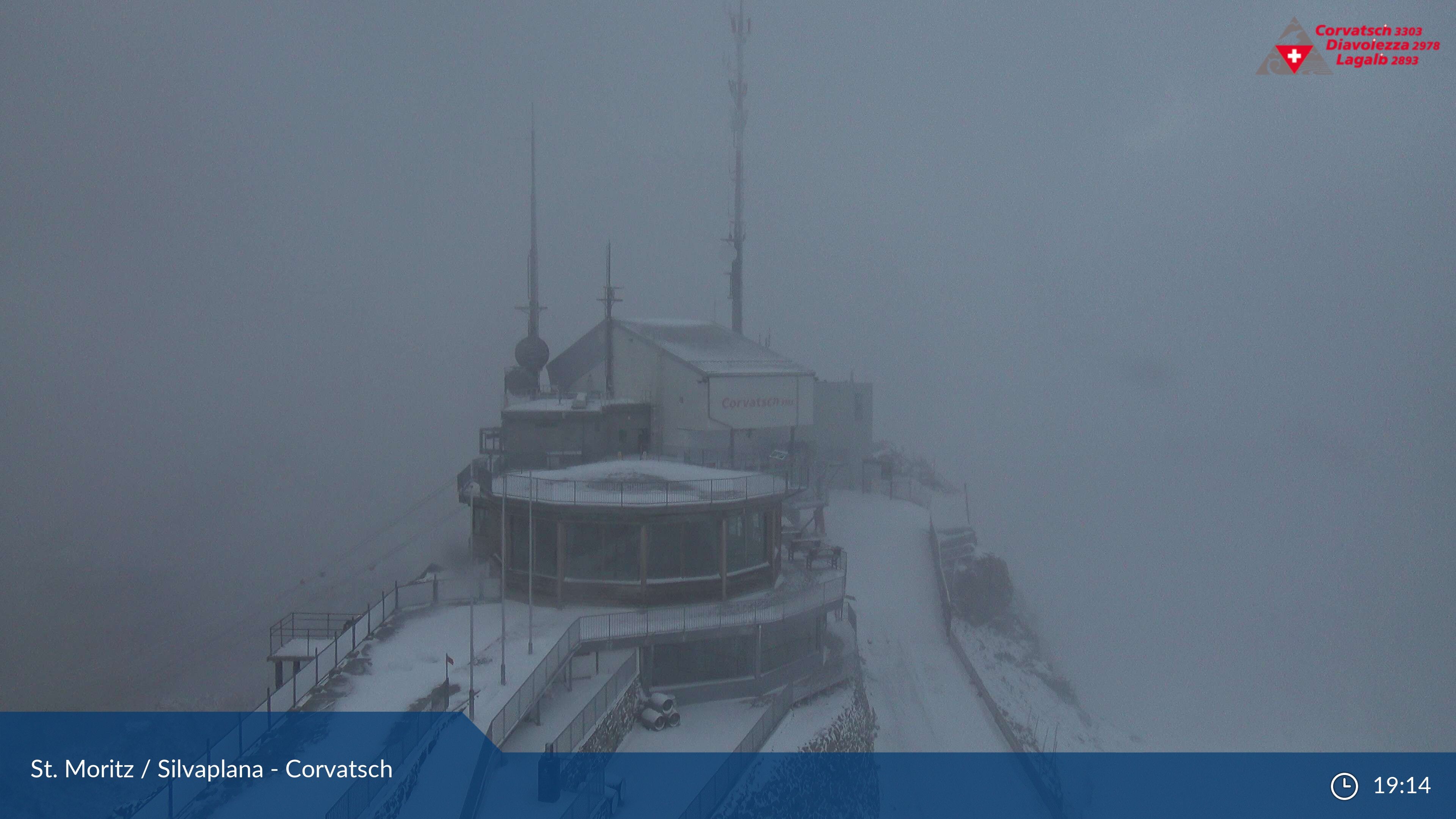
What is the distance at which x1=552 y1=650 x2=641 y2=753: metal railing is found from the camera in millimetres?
15125

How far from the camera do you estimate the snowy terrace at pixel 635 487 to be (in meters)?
21.5

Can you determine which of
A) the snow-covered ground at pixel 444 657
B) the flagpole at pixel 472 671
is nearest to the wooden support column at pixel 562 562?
the snow-covered ground at pixel 444 657

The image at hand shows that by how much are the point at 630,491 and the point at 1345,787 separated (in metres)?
26.2

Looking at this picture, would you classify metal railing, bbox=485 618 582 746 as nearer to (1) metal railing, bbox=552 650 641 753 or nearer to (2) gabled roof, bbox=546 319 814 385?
(1) metal railing, bbox=552 650 641 753

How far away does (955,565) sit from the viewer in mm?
35594

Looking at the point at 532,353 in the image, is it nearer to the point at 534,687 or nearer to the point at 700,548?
the point at 700,548

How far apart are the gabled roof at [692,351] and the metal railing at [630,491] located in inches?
396

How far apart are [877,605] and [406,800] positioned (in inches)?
827

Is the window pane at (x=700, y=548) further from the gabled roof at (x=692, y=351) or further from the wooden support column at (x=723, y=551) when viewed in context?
the gabled roof at (x=692, y=351)

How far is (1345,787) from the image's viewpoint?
1101 inches

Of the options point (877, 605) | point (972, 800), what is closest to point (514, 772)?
point (972, 800)

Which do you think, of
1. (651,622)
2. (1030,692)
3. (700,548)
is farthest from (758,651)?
(1030,692)

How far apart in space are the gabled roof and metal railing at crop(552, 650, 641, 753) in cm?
1495

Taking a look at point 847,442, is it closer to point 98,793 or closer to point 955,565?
point 955,565
